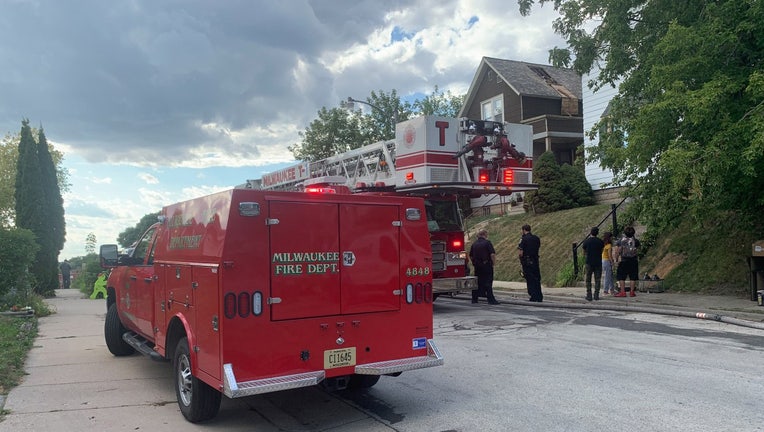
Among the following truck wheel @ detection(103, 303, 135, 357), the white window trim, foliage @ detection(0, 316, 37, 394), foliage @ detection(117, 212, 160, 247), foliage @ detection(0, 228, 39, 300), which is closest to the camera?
foliage @ detection(0, 316, 37, 394)

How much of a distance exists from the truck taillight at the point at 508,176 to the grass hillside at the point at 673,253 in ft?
14.0

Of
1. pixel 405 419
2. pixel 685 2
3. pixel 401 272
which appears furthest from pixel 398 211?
pixel 685 2

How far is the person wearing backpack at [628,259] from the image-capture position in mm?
13759

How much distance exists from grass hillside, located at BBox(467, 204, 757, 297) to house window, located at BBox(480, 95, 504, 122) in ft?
34.9

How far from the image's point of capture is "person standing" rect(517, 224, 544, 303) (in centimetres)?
1400

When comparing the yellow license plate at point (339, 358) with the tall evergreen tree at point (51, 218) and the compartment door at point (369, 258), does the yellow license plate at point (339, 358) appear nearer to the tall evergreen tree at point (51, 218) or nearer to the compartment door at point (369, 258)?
the compartment door at point (369, 258)

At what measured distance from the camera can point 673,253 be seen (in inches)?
613

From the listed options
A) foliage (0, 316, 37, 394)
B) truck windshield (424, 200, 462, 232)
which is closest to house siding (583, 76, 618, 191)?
truck windshield (424, 200, 462, 232)

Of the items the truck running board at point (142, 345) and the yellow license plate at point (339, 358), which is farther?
the truck running board at point (142, 345)

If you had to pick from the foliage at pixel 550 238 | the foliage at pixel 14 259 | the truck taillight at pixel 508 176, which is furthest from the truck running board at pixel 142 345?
the foliage at pixel 550 238

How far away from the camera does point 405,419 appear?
216 inches

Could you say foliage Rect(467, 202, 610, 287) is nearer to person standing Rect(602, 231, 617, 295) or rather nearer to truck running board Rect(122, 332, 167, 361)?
person standing Rect(602, 231, 617, 295)

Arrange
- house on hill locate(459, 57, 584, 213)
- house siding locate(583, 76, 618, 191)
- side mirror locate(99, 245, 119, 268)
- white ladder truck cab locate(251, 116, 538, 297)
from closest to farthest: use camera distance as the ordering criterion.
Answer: side mirror locate(99, 245, 119, 268)
white ladder truck cab locate(251, 116, 538, 297)
house siding locate(583, 76, 618, 191)
house on hill locate(459, 57, 584, 213)

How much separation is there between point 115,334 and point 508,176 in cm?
819
